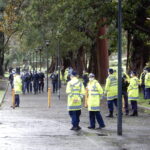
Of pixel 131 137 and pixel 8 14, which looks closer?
pixel 131 137

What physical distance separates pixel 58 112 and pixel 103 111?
2.02 metres

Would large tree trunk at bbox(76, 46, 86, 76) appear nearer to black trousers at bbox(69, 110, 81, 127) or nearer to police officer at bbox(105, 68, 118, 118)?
police officer at bbox(105, 68, 118, 118)

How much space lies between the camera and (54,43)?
5716 centimetres

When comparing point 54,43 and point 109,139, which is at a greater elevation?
point 54,43

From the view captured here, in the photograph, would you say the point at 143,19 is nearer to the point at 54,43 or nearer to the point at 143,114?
the point at 143,114

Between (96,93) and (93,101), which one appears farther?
(96,93)

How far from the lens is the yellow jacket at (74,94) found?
51.4 ft

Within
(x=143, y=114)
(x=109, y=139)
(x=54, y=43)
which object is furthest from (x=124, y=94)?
(x=54, y=43)

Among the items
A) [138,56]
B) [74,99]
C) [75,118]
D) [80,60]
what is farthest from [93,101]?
[80,60]

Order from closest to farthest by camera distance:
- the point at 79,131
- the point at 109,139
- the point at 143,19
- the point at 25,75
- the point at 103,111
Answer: the point at 109,139
the point at 79,131
the point at 103,111
the point at 143,19
the point at 25,75

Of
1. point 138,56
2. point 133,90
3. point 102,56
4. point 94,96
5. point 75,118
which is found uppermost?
point 102,56

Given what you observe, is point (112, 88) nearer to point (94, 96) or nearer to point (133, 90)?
point (133, 90)

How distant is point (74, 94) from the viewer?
1579 cm

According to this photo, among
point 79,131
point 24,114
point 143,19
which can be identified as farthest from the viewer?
point 143,19
